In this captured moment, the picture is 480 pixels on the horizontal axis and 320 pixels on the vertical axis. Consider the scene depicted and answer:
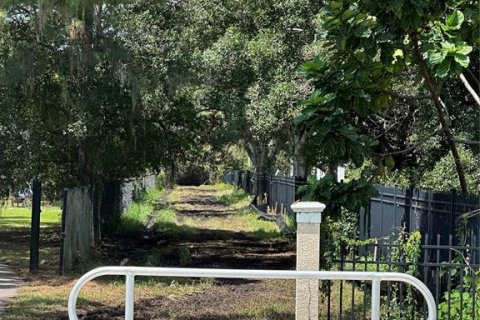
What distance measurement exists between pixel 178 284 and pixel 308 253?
637cm

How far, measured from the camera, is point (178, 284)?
1330 cm

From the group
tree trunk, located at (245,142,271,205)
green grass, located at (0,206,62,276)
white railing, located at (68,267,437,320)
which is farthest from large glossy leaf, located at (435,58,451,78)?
tree trunk, located at (245,142,271,205)

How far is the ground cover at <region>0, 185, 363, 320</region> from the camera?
1073 centimetres

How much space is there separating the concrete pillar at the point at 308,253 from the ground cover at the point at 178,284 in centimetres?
307

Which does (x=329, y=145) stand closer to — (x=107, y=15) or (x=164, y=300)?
(x=164, y=300)

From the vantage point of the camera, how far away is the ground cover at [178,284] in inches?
423

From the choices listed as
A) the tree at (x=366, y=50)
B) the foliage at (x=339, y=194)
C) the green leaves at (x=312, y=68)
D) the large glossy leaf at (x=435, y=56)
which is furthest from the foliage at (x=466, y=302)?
the green leaves at (x=312, y=68)

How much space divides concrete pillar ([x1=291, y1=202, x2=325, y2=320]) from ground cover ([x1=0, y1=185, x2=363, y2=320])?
3.07 metres

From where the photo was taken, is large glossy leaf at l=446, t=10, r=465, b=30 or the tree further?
large glossy leaf at l=446, t=10, r=465, b=30

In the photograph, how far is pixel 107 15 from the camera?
16062 mm

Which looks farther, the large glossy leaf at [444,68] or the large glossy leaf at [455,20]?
the large glossy leaf at [455,20]

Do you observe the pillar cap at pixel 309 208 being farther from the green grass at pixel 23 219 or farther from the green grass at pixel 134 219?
the green grass at pixel 23 219

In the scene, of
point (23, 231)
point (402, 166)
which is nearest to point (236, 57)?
point (402, 166)

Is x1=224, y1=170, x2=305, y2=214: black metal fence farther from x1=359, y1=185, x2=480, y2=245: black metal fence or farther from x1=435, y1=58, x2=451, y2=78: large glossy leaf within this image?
x1=435, y1=58, x2=451, y2=78: large glossy leaf
